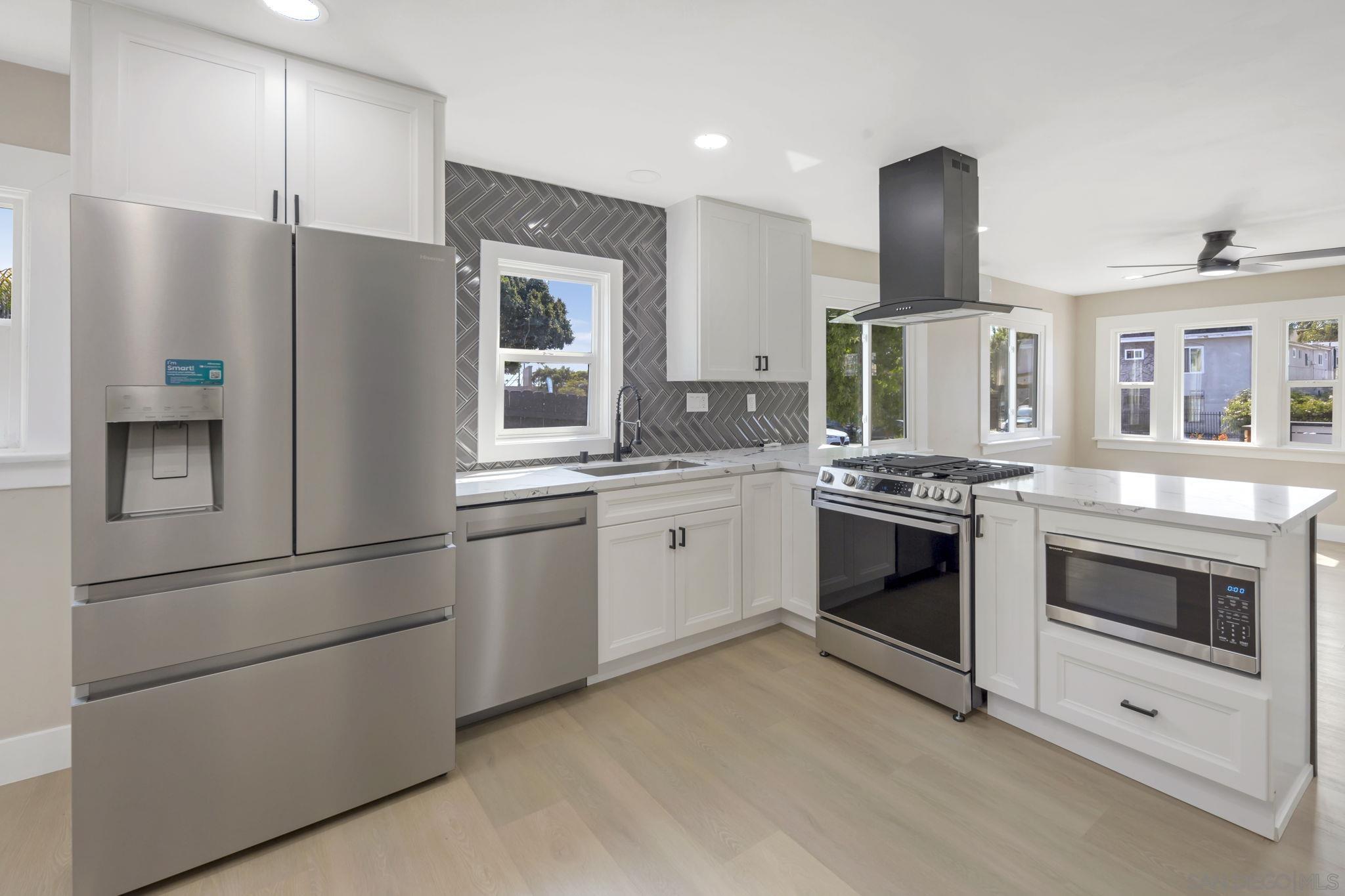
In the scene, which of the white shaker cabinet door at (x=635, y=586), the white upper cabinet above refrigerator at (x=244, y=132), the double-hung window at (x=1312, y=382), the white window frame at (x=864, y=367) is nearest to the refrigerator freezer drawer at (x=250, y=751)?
the white shaker cabinet door at (x=635, y=586)

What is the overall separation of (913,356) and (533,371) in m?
3.32

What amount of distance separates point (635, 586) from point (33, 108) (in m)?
2.85

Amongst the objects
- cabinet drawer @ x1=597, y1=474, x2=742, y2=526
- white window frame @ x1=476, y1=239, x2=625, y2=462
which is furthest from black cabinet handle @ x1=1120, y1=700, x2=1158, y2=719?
white window frame @ x1=476, y1=239, x2=625, y2=462

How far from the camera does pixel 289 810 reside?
1831mm

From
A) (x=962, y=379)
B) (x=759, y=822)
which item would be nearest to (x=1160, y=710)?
(x=759, y=822)

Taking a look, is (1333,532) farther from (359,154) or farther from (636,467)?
(359,154)

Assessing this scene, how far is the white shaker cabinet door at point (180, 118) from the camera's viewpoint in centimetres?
175

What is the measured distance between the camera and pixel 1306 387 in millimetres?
5609

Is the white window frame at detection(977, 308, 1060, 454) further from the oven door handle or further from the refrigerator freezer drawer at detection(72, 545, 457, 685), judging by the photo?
the refrigerator freezer drawer at detection(72, 545, 457, 685)

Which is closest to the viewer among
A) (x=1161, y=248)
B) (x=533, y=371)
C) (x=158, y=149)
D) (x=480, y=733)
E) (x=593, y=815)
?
(x=158, y=149)

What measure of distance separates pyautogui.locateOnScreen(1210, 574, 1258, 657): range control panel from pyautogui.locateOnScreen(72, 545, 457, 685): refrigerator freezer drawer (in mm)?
2439

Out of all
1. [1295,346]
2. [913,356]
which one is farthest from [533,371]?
[1295,346]

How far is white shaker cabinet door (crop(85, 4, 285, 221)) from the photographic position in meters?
1.75

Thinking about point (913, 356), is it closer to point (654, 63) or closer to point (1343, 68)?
point (1343, 68)
